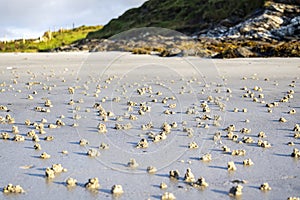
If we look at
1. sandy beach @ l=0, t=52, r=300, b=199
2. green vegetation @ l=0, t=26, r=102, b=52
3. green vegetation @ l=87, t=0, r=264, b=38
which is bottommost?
sandy beach @ l=0, t=52, r=300, b=199

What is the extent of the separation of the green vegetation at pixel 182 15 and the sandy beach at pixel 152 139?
31550 millimetres

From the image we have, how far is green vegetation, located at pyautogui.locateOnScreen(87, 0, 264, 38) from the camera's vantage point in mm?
43969

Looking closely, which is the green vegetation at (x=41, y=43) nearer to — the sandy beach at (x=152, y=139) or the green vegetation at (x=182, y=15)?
the green vegetation at (x=182, y=15)

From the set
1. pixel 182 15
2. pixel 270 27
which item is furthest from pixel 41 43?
pixel 182 15

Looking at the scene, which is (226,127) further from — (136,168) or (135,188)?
(135,188)

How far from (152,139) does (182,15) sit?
5582 cm

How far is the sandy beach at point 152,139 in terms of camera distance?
3775 millimetres

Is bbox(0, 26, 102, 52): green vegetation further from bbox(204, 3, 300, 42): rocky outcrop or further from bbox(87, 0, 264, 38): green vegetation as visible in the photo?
bbox(204, 3, 300, 42): rocky outcrop

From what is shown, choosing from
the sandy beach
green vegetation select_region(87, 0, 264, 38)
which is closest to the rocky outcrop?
green vegetation select_region(87, 0, 264, 38)

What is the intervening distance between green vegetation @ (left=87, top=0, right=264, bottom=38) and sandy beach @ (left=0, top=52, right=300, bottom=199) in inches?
1242

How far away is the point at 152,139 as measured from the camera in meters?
5.29

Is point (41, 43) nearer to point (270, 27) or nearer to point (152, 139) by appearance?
point (270, 27)

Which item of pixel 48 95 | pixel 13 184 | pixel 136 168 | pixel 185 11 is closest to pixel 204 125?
pixel 136 168

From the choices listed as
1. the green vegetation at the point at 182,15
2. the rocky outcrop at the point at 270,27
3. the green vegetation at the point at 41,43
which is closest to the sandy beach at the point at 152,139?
the rocky outcrop at the point at 270,27
